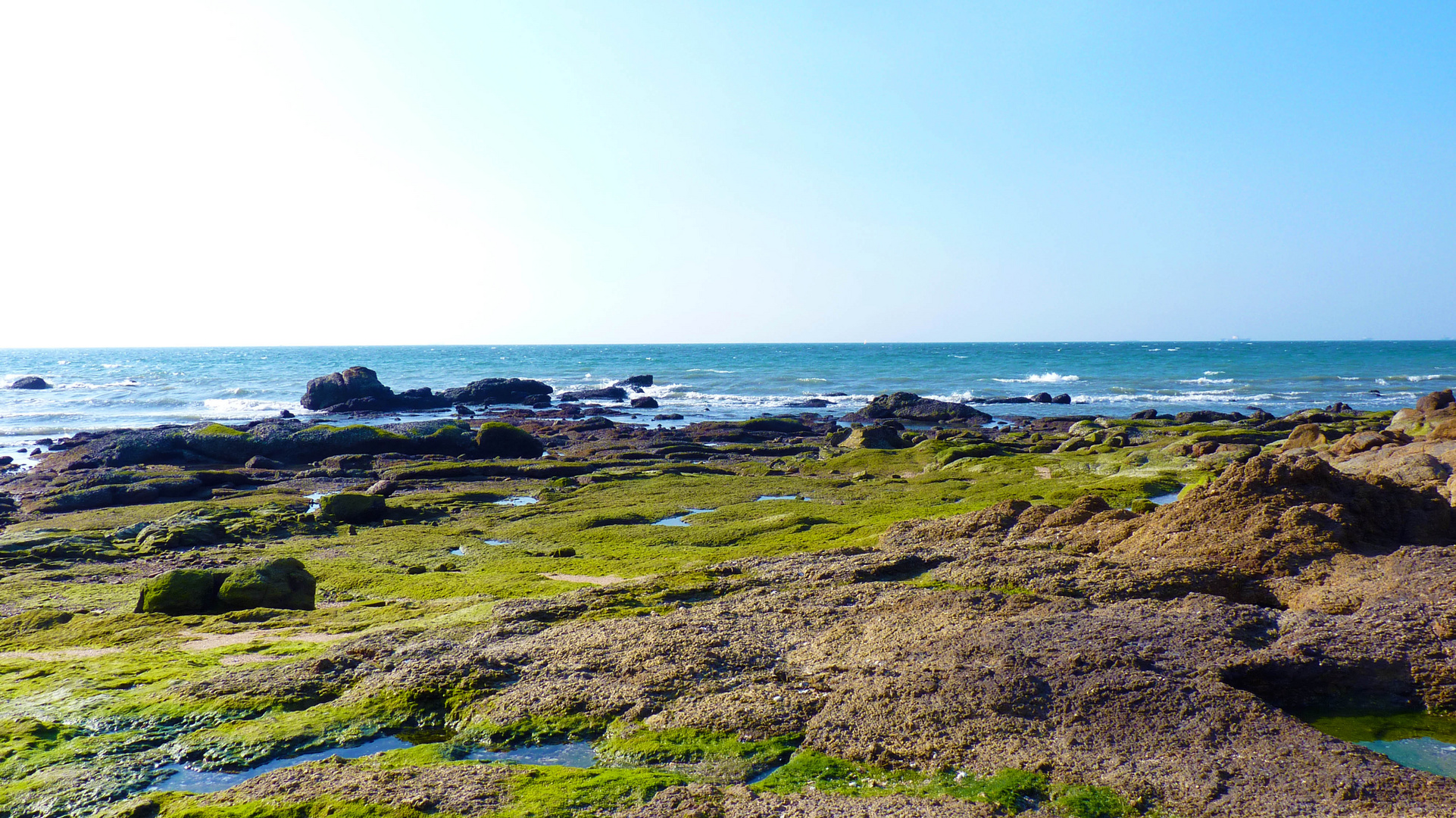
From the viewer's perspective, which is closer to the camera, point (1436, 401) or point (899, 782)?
point (899, 782)

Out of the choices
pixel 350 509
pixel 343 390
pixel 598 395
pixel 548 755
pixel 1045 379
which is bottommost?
pixel 598 395

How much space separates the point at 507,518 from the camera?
60.8 ft

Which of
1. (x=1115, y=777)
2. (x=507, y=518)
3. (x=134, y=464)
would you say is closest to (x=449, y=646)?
(x=1115, y=777)

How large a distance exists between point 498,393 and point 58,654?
55.3 metres

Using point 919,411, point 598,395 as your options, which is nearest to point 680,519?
point 919,411

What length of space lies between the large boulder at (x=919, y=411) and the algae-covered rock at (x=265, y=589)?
37.3 metres

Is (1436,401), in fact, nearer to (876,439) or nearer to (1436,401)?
(1436,401)

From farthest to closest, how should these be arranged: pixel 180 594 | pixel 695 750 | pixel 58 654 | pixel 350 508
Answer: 1. pixel 350 508
2. pixel 180 594
3. pixel 58 654
4. pixel 695 750

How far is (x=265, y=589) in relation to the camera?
35.7 ft

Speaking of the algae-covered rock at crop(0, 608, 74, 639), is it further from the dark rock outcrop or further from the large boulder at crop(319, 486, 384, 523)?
the dark rock outcrop

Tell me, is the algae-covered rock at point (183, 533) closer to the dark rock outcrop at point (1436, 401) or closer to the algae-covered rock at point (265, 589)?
the algae-covered rock at point (265, 589)

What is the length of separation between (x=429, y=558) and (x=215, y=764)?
28.2 feet

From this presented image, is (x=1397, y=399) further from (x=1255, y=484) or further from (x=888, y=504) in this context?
(x=1255, y=484)

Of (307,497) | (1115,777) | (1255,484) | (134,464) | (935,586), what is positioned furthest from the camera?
(134,464)
